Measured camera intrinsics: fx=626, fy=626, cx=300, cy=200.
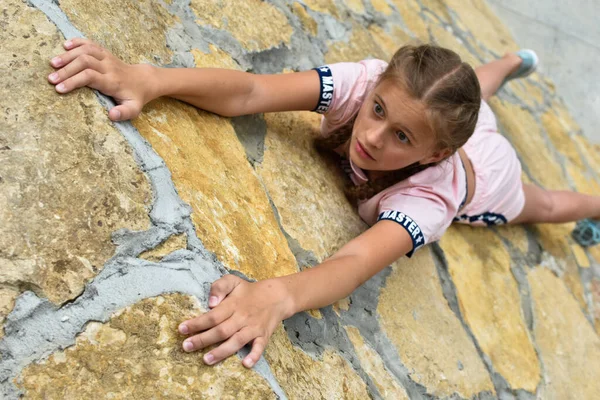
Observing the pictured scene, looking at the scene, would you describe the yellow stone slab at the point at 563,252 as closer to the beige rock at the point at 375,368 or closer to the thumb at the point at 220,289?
the beige rock at the point at 375,368

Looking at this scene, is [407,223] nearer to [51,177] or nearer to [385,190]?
[385,190]

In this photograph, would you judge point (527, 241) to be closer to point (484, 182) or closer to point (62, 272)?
point (484, 182)

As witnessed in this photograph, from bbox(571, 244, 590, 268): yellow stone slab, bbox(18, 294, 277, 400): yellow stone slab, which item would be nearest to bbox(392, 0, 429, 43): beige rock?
bbox(571, 244, 590, 268): yellow stone slab

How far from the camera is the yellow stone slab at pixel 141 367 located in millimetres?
823

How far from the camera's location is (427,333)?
151 cm

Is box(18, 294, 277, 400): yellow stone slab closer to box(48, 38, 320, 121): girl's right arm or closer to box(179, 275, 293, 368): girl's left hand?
box(179, 275, 293, 368): girl's left hand

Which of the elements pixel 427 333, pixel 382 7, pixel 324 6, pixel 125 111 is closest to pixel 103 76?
pixel 125 111

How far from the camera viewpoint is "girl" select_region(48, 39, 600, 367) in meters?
1.00

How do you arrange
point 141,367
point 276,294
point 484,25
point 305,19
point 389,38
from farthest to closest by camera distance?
1. point 484,25
2. point 389,38
3. point 305,19
4. point 276,294
5. point 141,367

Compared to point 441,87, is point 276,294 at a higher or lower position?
lower

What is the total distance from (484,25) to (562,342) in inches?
78.9

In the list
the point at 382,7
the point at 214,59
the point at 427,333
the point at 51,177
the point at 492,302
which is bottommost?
the point at 492,302

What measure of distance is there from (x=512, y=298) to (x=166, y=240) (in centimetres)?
126

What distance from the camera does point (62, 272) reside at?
2.88ft
